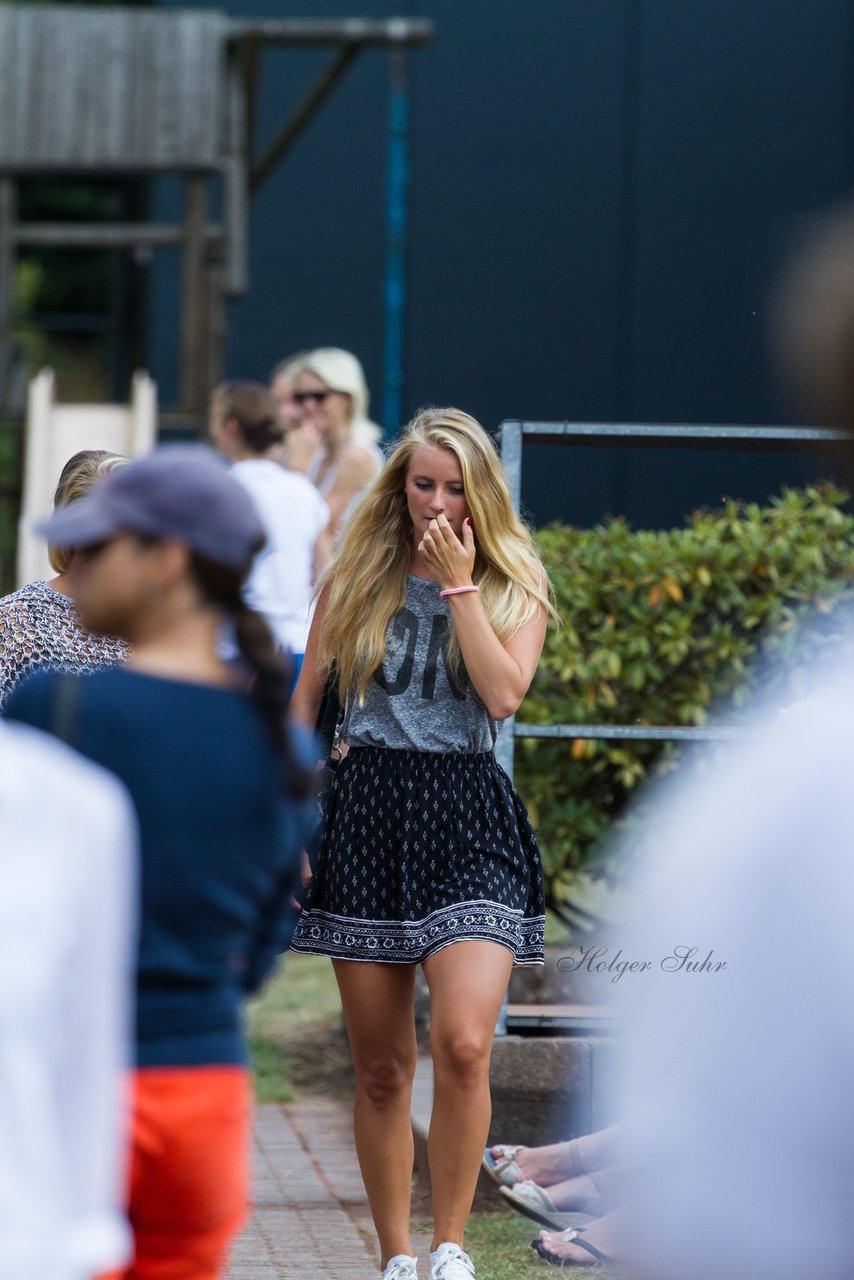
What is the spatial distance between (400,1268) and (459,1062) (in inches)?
18.5

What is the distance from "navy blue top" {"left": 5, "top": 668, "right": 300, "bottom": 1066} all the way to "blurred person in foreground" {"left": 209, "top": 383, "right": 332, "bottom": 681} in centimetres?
412

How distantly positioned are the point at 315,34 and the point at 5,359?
3934mm

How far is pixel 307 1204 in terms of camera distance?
5066 millimetres

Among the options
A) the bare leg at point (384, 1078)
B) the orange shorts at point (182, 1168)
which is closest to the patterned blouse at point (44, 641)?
the bare leg at point (384, 1078)

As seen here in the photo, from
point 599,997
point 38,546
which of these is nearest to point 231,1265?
point 599,997

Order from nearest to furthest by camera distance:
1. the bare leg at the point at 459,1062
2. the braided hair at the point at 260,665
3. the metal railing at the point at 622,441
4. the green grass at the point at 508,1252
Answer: the braided hair at the point at 260,665 < the bare leg at the point at 459,1062 < the green grass at the point at 508,1252 < the metal railing at the point at 622,441

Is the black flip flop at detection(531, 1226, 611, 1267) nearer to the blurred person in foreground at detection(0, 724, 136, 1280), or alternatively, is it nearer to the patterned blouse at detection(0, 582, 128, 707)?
the patterned blouse at detection(0, 582, 128, 707)

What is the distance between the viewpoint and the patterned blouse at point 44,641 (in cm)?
375

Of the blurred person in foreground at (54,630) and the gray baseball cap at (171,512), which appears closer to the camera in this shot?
the gray baseball cap at (171,512)

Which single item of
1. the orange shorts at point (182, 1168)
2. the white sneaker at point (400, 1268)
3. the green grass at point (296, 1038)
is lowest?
the green grass at point (296, 1038)

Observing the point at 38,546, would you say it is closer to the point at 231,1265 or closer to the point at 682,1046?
the point at 231,1265

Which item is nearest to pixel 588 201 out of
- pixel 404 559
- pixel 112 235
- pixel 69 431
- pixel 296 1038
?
pixel 112 235

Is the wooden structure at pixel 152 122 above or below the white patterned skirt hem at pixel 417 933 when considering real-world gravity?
above
